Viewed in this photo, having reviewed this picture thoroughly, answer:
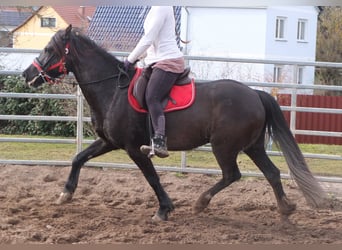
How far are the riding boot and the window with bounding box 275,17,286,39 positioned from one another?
23.8m

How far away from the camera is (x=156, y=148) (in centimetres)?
625

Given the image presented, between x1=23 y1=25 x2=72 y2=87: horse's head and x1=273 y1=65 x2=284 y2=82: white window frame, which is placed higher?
x1=23 y1=25 x2=72 y2=87: horse's head

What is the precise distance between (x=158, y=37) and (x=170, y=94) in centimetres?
61

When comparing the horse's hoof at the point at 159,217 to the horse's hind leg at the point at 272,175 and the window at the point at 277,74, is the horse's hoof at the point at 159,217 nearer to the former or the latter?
the horse's hind leg at the point at 272,175

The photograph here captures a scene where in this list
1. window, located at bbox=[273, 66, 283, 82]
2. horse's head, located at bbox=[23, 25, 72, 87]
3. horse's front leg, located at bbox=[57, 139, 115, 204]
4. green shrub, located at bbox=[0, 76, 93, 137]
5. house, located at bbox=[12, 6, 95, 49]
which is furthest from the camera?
house, located at bbox=[12, 6, 95, 49]

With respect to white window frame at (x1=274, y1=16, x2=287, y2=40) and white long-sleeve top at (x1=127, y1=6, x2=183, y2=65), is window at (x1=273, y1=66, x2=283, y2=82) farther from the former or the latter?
white long-sleeve top at (x1=127, y1=6, x2=183, y2=65)

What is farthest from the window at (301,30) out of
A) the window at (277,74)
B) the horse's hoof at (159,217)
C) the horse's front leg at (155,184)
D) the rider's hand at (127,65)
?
the horse's hoof at (159,217)

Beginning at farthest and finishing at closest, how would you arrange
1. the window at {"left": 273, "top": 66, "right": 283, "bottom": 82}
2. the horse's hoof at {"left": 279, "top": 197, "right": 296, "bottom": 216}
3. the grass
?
the window at {"left": 273, "top": 66, "right": 283, "bottom": 82}, the grass, the horse's hoof at {"left": 279, "top": 197, "right": 296, "bottom": 216}

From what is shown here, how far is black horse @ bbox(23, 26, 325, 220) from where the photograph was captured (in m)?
6.36

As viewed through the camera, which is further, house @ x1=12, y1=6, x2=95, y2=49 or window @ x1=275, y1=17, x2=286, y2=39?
window @ x1=275, y1=17, x2=286, y2=39

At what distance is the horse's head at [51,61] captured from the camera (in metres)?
6.62

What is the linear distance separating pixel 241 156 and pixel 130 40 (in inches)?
371

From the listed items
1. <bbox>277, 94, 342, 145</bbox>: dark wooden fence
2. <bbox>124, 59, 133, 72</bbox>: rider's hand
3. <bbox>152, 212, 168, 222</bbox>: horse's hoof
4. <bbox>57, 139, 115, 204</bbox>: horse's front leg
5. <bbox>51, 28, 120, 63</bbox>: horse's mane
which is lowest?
<bbox>277, 94, 342, 145</bbox>: dark wooden fence

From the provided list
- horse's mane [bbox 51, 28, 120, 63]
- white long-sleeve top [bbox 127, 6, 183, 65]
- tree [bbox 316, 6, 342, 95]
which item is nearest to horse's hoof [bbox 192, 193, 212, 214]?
white long-sleeve top [bbox 127, 6, 183, 65]
